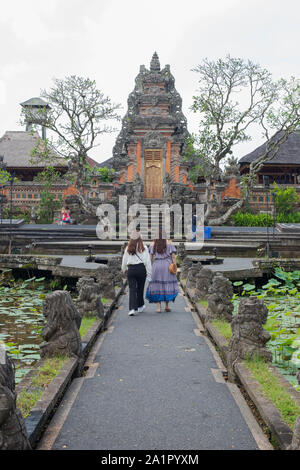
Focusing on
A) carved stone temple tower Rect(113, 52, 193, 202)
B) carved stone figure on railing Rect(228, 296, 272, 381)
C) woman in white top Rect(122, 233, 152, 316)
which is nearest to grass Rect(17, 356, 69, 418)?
carved stone figure on railing Rect(228, 296, 272, 381)

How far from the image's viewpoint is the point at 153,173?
2983cm

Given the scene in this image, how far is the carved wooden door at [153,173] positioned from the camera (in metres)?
29.7

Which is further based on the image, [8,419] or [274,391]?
[274,391]

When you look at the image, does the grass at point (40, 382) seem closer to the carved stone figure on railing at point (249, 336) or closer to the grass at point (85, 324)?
the grass at point (85, 324)

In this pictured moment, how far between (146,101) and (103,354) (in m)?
27.0

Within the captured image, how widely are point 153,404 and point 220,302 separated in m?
3.21

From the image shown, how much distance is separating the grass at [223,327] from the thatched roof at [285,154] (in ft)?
90.4

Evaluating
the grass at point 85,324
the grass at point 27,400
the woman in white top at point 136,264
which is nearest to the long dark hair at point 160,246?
the woman in white top at point 136,264

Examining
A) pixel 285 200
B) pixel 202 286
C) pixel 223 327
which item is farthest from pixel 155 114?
pixel 223 327

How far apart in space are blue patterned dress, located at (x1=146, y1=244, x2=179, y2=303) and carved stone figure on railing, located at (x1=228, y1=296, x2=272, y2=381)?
11.3ft

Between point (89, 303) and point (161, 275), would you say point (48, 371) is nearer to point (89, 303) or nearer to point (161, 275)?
point (89, 303)

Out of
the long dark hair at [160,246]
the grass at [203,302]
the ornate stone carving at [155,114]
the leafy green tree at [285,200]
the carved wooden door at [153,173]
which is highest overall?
the ornate stone carving at [155,114]

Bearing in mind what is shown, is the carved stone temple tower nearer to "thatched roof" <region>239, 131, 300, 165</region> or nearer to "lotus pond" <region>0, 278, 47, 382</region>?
"thatched roof" <region>239, 131, 300, 165</region>
